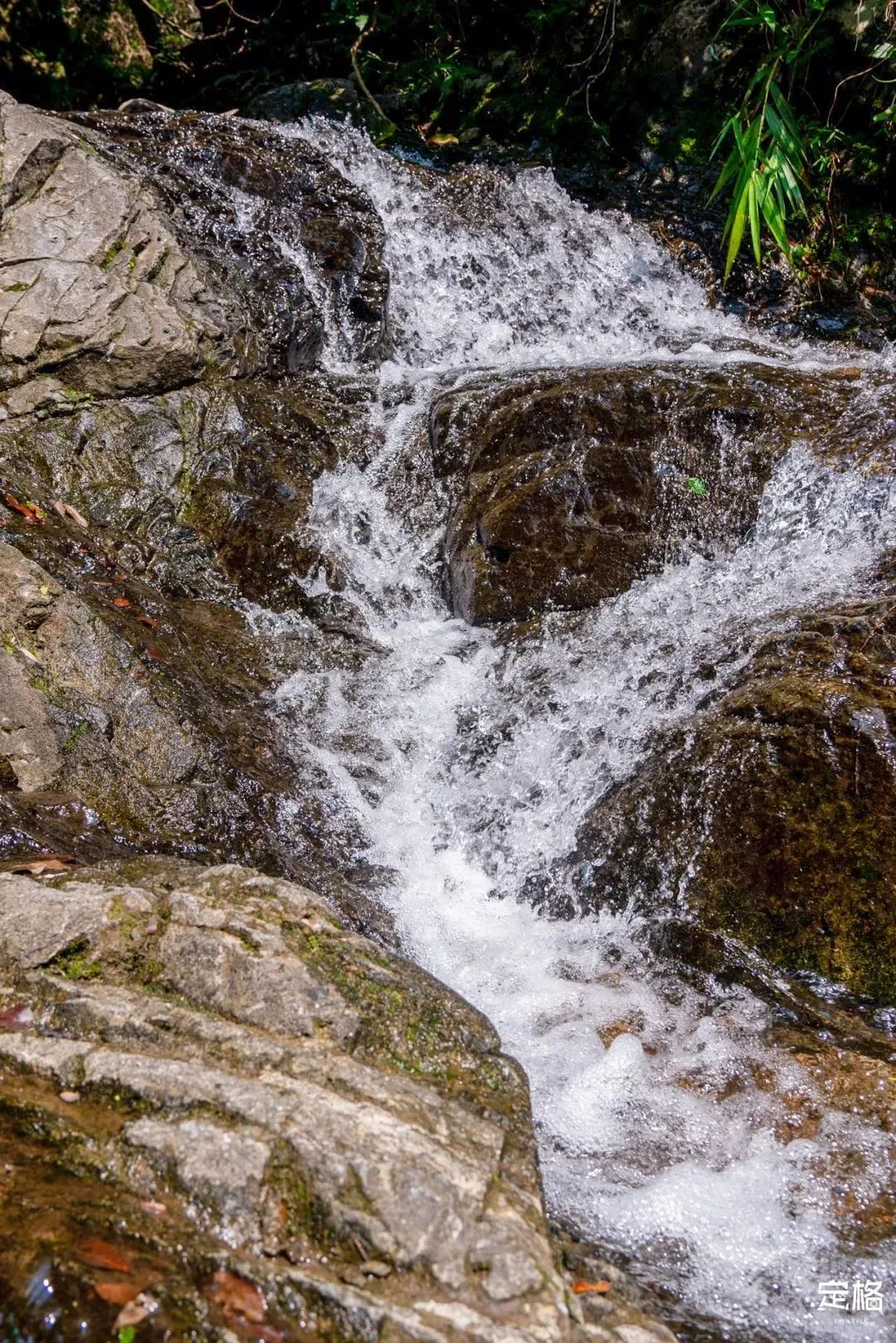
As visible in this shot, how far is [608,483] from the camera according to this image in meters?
5.37

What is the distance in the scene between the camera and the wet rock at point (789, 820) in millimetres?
3367

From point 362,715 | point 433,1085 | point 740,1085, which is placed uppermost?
point 433,1085

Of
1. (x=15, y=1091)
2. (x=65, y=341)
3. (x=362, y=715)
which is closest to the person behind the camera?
(x=15, y=1091)

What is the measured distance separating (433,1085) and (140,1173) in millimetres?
671

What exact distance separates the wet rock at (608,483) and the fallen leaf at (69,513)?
1968mm

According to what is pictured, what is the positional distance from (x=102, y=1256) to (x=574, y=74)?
10142mm

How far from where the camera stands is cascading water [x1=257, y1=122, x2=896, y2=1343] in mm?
2586

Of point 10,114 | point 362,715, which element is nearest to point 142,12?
point 10,114

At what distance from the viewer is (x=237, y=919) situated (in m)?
2.53

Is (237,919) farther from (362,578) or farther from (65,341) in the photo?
(65,341)

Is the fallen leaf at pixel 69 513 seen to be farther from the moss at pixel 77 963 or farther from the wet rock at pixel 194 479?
the moss at pixel 77 963

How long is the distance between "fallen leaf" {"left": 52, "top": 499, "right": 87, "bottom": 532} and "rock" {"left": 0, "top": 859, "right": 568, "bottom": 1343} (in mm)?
2761

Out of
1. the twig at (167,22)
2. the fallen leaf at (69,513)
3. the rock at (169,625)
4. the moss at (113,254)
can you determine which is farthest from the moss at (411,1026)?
the twig at (167,22)

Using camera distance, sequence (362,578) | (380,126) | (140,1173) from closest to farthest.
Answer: (140,1173) < (362,578) < (380,126)
